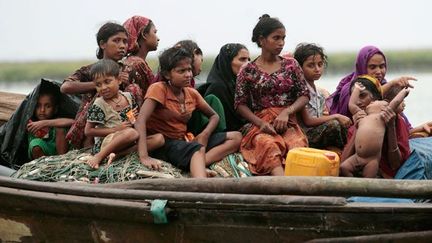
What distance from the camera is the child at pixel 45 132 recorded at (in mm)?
5152

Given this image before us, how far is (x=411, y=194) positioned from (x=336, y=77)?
545 inches

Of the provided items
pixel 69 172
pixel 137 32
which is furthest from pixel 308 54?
pixel 69 172

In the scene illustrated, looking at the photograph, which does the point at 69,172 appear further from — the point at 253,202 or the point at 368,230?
the point at 368,230

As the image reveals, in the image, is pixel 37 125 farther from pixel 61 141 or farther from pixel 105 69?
pixel 105 69

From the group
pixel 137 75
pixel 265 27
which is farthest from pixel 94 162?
pixel 265 27

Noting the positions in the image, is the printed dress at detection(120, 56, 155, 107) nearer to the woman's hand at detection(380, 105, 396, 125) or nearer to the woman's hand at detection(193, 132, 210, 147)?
the woman's hand at detection(193, 132, 210, 147)

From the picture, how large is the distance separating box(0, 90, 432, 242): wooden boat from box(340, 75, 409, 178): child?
64 centimetres

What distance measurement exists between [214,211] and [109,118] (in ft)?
3.47

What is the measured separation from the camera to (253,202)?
3.80 metres

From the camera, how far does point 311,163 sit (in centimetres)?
433

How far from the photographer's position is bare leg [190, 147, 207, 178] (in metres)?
4.59

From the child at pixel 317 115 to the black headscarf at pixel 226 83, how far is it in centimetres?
38

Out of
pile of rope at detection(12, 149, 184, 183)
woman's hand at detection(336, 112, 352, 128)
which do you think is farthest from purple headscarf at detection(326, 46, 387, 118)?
pile of rope at detection(12, 149, 184, 183)

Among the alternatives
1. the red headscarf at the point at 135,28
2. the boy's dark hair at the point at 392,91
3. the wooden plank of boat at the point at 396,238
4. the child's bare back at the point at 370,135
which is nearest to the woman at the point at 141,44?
the red headscarf at the point at 135,28
